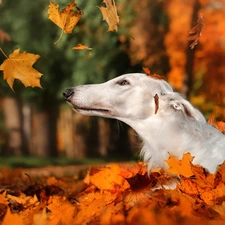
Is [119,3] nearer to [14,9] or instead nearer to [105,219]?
[14,9]

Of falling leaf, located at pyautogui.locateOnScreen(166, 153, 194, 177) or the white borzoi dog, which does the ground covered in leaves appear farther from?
the white borzoi dog

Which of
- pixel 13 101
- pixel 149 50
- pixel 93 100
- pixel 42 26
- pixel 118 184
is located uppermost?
pixel 93 100

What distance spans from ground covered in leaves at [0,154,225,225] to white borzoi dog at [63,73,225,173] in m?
0.26

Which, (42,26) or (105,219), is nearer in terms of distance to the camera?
(105,219)

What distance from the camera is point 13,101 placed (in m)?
26.2

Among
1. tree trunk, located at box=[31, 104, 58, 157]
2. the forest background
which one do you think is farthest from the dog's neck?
tree trunk, located at box=[31, 104, 58, 157]

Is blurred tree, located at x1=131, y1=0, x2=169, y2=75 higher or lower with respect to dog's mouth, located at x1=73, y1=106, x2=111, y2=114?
lower

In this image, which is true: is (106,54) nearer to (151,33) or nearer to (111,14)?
(151,33)

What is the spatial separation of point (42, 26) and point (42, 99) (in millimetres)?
3311

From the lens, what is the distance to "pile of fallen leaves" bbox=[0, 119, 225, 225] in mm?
2738

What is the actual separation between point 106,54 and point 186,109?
15864 mm

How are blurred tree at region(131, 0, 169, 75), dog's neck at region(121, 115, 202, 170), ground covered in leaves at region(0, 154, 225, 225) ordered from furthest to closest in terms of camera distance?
blurred tree at region(131, 0, 169, 75) → dog's neck at region(121, 115, 202, 170) → ground covered in leaves at region(0, 154, 225, 225)

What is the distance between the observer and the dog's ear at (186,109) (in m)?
4.26

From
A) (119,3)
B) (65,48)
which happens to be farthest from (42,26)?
(119,3)
